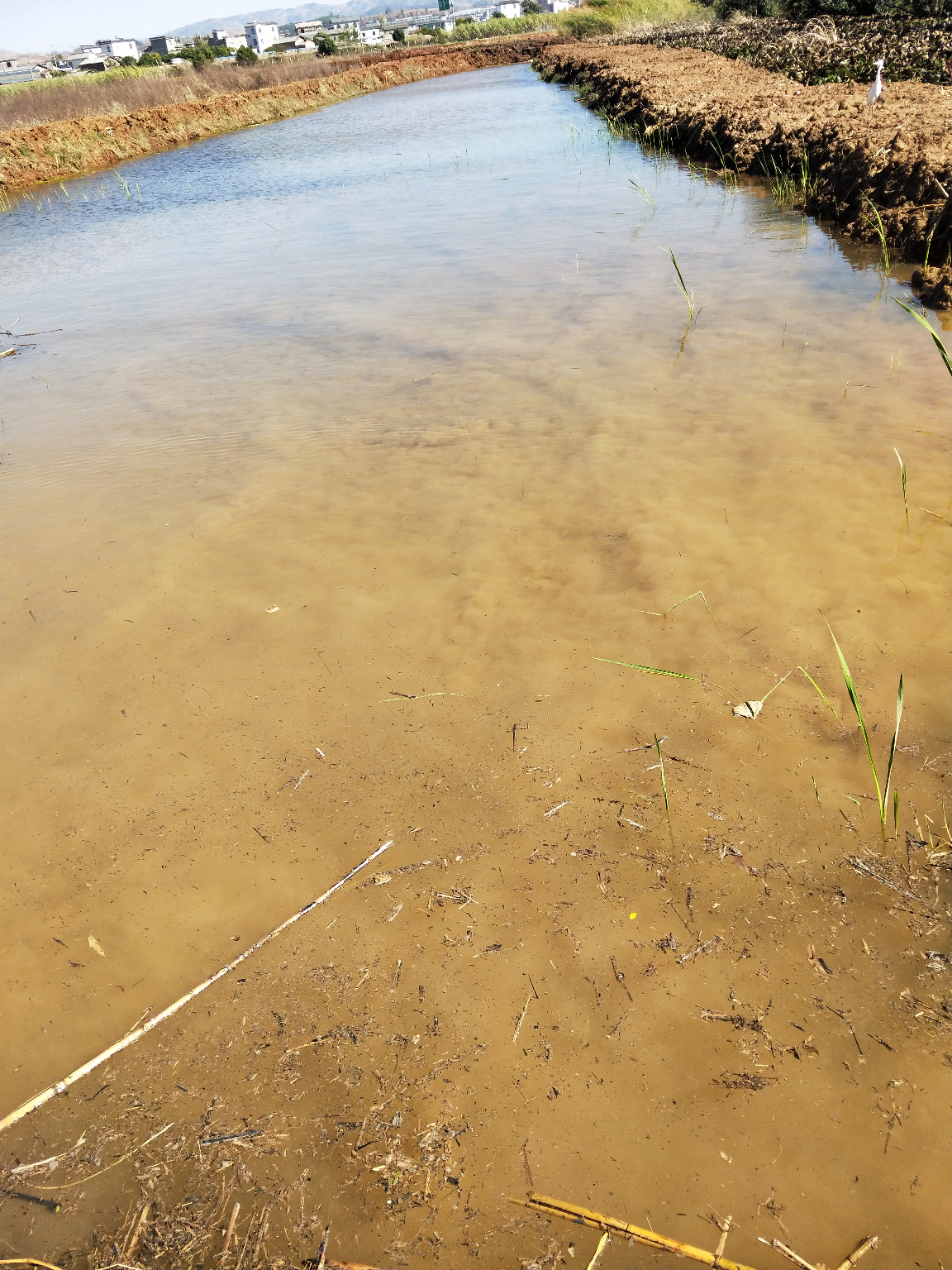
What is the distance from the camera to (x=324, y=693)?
8.62 feet

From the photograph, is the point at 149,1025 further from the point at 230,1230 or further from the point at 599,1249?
the point at 599,1249

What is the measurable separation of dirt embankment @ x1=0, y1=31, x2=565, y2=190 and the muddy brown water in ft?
55.1

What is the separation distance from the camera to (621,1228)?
1.39 meters

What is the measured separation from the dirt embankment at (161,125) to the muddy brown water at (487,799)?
16.8m

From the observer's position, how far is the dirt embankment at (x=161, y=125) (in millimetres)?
17672

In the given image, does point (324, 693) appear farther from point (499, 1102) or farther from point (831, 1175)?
point (831, 1175)

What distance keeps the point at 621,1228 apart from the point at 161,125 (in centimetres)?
2617

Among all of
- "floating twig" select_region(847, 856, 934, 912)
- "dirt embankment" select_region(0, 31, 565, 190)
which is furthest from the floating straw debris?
"dirt embankment" select_region(0, 31, 565, 190)

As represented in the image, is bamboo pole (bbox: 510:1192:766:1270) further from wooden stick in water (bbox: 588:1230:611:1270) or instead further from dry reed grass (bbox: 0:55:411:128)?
dry reed grass (bbox: 0:55:411:128)

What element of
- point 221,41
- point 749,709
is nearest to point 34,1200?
point 749,709

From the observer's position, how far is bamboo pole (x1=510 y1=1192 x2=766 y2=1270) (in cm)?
134

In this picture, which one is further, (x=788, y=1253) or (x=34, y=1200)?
(x=34, y=1200)

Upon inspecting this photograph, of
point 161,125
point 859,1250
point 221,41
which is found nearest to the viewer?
point 859,1250

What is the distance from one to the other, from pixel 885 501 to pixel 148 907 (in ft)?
9.88
